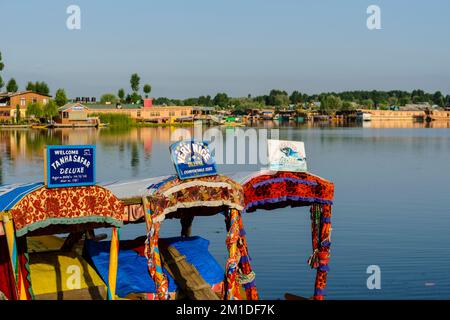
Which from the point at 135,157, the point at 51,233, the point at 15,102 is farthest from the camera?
the point at 15,102

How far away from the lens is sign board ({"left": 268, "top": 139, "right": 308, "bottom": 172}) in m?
16.6

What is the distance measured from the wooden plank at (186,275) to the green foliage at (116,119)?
17140cm

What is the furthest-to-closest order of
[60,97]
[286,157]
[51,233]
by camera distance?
[60,97], [286,157], [51,233]

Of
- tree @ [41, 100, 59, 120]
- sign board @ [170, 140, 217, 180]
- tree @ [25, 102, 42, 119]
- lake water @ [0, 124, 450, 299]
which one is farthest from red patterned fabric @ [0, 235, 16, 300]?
tree @ [25, 102, 42, 119]

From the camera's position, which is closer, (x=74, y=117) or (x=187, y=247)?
(x=187, y=247)

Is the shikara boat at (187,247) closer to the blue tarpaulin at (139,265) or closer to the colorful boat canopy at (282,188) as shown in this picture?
the blue tarpaulin at (139,265)

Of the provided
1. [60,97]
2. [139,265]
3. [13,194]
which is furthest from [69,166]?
[60,97]

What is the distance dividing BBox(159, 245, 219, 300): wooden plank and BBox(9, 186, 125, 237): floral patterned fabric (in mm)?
3396

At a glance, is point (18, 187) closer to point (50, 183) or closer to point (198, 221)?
point (50, 183)

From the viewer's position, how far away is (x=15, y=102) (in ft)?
542

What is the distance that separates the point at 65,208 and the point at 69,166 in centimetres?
87

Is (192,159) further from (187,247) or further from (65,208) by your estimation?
(187,247)

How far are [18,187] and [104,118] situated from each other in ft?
579
